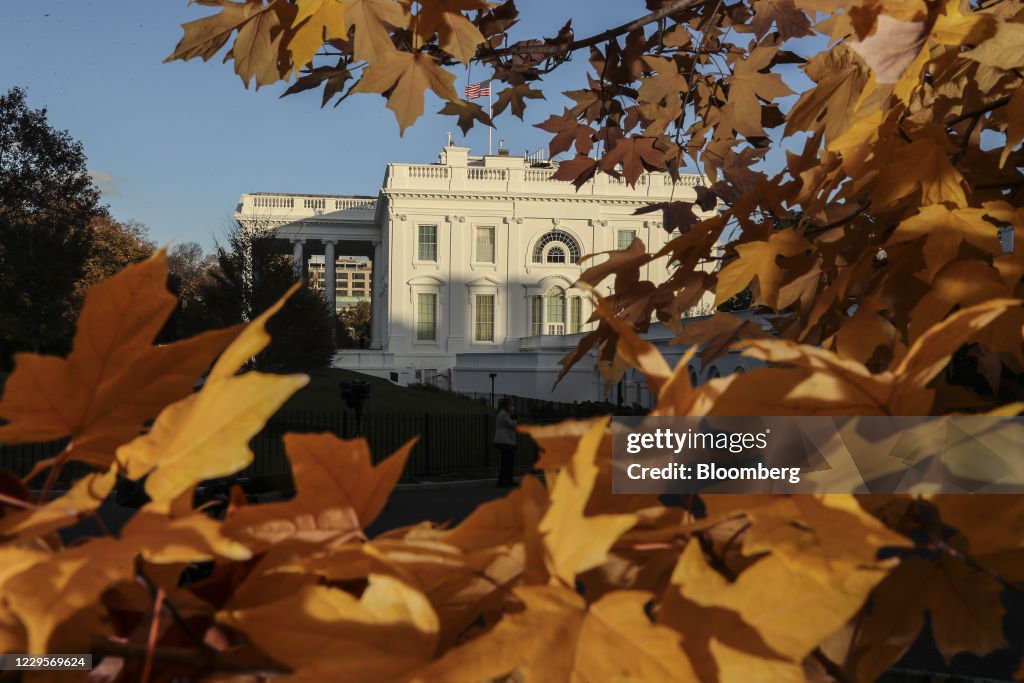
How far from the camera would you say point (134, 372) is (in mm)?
377

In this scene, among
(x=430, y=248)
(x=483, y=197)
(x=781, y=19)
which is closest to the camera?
(x=781, y=19)

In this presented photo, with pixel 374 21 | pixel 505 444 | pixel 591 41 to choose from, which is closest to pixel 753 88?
pixel 591 41

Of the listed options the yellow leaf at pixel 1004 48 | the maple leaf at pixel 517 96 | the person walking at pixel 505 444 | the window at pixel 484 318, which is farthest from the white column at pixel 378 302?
the yellow leaf at pixel 1004 48

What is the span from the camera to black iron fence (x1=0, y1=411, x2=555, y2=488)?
42.6 feet

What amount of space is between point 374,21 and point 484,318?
3764 cm

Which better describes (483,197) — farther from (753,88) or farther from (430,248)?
(753,88)

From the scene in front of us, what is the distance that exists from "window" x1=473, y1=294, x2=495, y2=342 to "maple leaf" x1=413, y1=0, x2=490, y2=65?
1470 inches

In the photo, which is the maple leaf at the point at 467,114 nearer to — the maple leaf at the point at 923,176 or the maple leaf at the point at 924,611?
the maple leaf at the point at 923,176

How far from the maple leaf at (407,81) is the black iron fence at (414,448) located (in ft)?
34.0

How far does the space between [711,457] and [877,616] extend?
0.13 m

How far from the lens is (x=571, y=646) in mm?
293

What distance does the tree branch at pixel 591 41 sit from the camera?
2061 mm

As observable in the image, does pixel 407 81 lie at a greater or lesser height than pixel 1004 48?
greater

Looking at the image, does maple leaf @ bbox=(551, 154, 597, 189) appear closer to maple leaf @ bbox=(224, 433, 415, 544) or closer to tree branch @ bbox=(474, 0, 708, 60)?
tree branch @ bbox=(474, 0, 708, 60)
